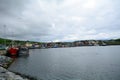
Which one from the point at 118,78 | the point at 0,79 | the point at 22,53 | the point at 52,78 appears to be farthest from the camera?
the point at 22,53

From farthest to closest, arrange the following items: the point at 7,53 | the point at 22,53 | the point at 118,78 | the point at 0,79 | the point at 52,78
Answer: the point at 22,53, the point at 7,53, the point at 52,78, the point at 118,78, the point at 0,79

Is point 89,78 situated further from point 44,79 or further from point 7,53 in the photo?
point 7,53

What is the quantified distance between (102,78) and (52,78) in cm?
830

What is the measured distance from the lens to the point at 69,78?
25.1 metres

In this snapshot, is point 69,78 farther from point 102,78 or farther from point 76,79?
point 102,78

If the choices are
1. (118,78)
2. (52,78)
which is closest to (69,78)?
(52,78)

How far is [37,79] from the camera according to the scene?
81.5 ft

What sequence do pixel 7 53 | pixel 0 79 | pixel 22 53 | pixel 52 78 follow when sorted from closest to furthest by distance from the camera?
pixel 0 79
pixel 52 78
pixel 7 53
pixel 22 53

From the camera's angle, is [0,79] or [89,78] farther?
[89,78]

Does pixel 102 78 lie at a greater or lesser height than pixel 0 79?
lesser

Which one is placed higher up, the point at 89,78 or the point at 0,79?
the point at 0,79

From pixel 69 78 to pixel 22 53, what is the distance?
64.1 meters

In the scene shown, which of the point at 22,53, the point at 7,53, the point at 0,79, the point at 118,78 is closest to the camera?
the point at 0,79

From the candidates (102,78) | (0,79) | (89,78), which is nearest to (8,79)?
(0,79)
